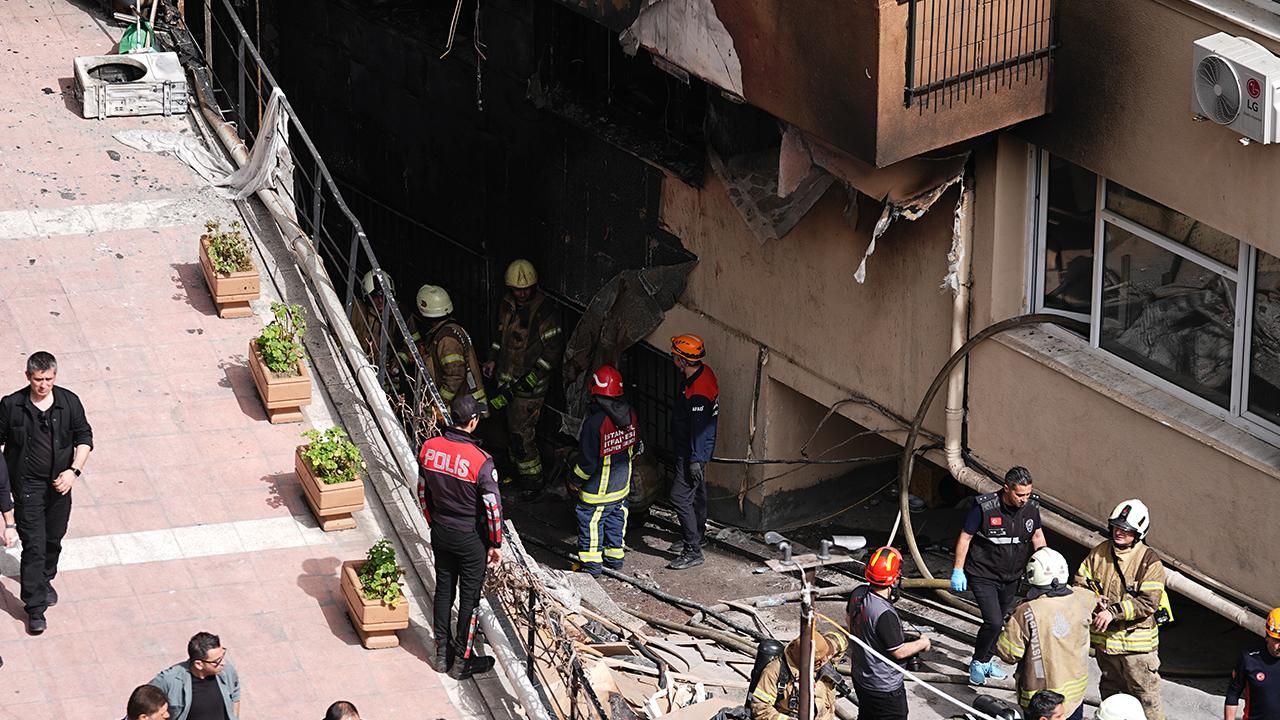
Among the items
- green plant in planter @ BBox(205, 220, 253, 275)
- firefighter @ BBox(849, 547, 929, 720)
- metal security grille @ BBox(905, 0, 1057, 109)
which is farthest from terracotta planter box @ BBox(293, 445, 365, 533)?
metal security grille @ BBox(905, 0, 1057, 109)

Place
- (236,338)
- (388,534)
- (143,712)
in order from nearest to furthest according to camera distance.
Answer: (143,712) → (388,534) → (236,338)

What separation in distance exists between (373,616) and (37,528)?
189cm

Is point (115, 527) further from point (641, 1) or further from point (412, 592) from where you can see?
point (641, 1)

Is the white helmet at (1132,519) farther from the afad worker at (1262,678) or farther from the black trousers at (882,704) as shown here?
the black trousers at (882,704)

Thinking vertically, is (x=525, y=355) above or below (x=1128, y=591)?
below

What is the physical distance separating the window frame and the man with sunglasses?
21.5 feet

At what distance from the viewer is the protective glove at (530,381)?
1777 centimetres

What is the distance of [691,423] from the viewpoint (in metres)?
15.8

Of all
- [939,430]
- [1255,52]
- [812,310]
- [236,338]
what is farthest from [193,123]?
[1255,52]

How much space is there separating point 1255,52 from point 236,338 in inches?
268

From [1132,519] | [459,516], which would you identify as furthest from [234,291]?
[1132,519]

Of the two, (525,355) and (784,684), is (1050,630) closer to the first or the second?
(784,684)

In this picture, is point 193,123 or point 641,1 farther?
point 193,123

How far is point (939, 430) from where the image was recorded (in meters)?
14.5
